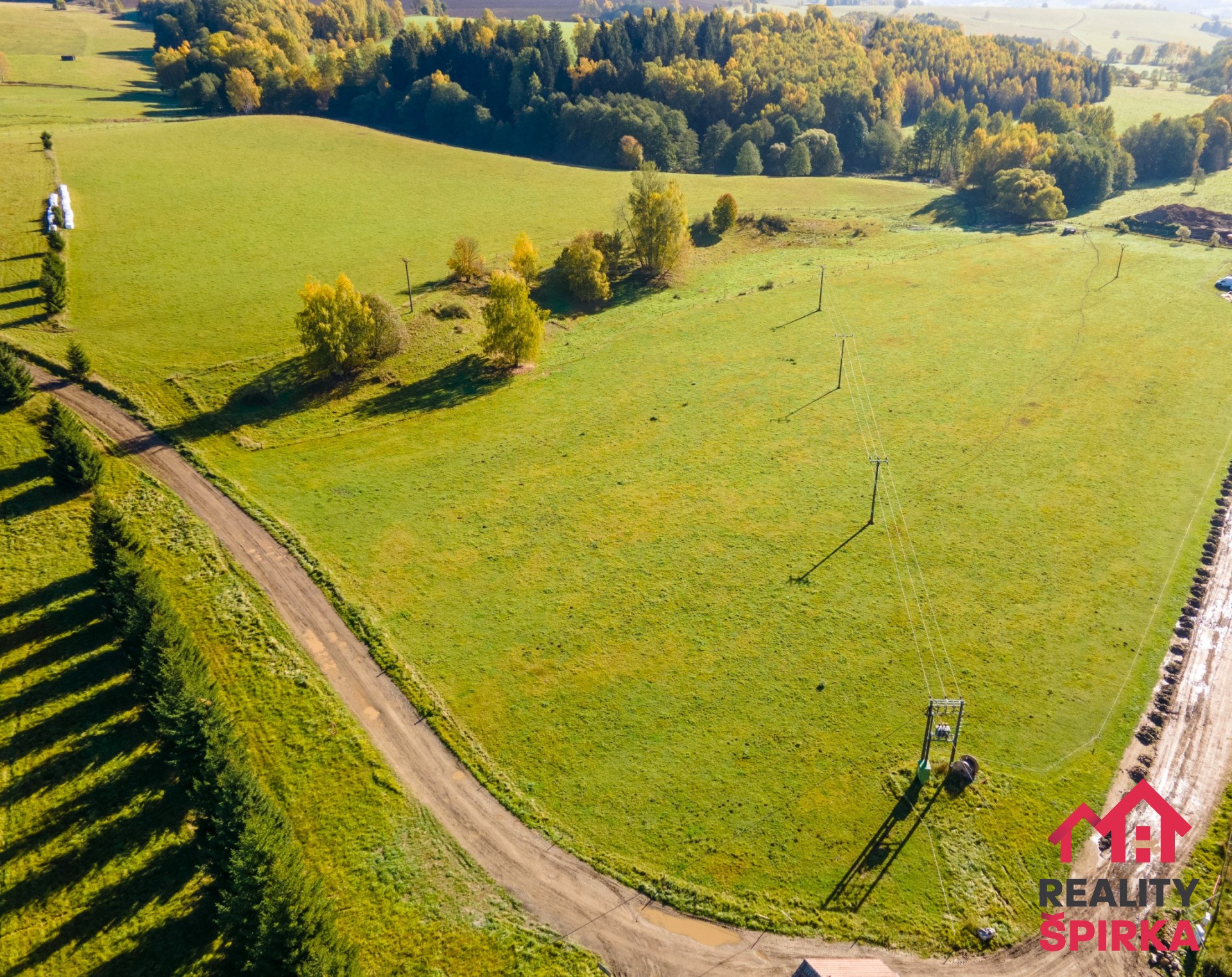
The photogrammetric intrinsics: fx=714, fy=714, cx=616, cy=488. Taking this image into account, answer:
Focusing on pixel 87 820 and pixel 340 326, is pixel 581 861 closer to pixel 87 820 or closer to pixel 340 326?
pixel 87 820

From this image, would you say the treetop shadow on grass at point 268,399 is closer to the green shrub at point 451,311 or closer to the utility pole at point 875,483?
the green shrub at point 451,311

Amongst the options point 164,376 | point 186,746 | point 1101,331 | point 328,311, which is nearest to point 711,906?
point 186,746

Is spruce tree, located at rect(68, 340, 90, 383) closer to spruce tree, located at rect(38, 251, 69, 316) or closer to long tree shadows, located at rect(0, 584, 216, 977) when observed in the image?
spruce tree, located at rect(38, 251, 69, 316)

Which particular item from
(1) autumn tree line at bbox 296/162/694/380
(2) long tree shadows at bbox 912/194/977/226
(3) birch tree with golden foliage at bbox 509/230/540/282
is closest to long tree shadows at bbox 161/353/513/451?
(1) autumn tree line at bbox 296/162/694/380

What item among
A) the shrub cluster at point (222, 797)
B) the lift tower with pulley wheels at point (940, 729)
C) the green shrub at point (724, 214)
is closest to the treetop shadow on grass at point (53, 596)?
the shrub cluster at point (222, 797)

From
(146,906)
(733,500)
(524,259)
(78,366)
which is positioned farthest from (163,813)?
(524,259)

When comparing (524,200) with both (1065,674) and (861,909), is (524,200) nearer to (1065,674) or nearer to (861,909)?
(1065,674)
